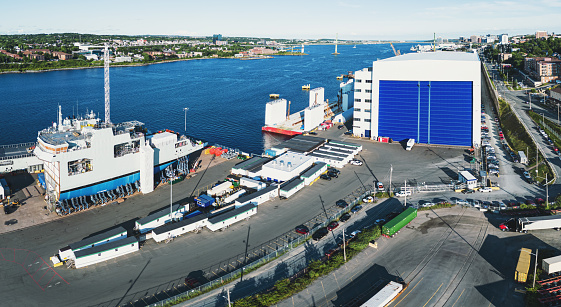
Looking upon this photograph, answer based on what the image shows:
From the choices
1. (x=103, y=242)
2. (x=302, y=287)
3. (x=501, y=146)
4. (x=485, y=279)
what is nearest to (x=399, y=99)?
(x=501, y=146)

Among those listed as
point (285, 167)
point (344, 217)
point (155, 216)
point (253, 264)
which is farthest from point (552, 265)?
point (155, 216)

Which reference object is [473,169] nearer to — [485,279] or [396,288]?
[485,279]

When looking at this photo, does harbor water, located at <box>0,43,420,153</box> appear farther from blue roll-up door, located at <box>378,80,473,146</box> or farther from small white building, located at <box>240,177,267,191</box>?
blue roll-up door, located at <box>378,80,473,146</box>

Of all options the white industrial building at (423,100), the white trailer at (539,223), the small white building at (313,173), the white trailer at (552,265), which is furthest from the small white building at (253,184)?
the white industrial building at (423,100)

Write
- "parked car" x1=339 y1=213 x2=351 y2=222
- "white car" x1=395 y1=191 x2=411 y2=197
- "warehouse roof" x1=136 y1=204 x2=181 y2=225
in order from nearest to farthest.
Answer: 1. "warehouse roof" x1=136 y1=204 x2=181 y2=225
2. "parked car" x1=339 y1=213 x2=351 y2=222
3. "white car" x1=395 y1=191 x2=411 y2=197

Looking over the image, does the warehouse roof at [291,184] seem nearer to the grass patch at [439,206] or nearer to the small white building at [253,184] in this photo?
the small white building at [253,184]

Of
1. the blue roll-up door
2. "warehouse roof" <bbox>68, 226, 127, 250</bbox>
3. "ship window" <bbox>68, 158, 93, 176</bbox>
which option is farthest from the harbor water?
"warehouse roof" <bbox>68, 226, 127, 250</bbox>
